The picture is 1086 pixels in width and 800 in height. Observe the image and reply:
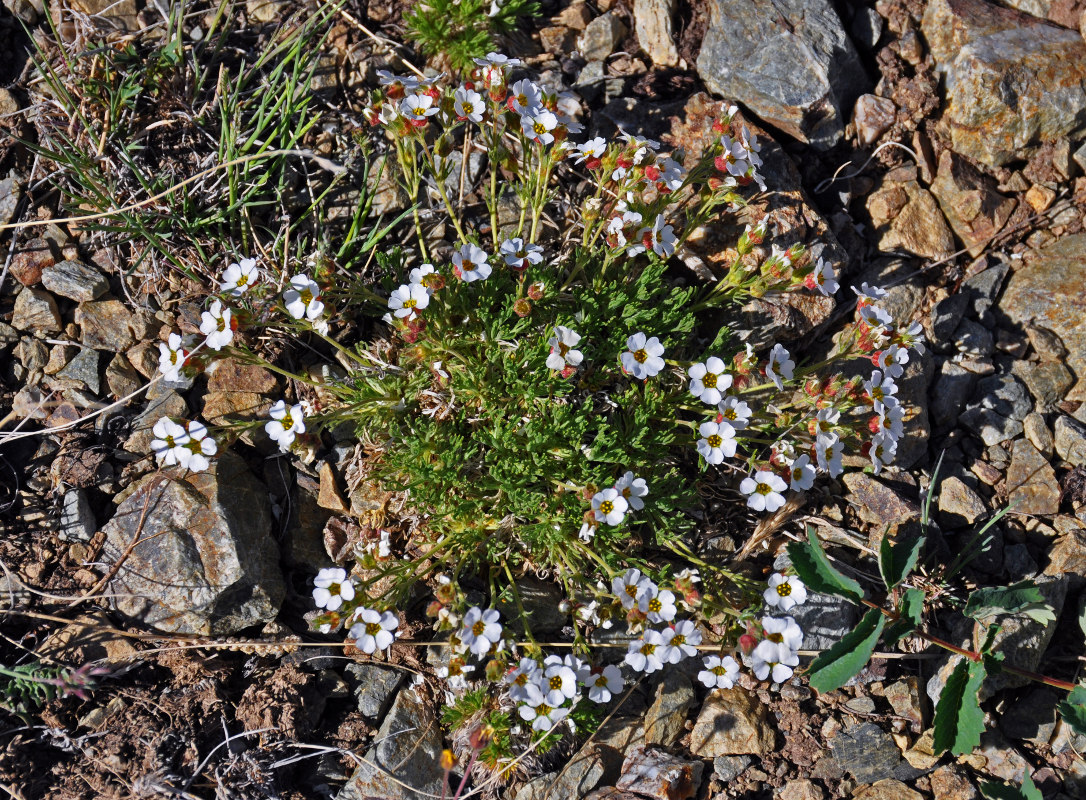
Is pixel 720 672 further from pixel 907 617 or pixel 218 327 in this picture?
pixel 218 327

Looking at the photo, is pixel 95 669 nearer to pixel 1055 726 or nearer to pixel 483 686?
pixel 483 686

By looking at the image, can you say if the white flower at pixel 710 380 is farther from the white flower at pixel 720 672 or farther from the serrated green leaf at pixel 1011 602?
the serrated green leaf at pixel 1011 602

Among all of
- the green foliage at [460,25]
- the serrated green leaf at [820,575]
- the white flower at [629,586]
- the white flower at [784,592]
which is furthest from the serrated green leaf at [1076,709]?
the green foliage at [460,25]

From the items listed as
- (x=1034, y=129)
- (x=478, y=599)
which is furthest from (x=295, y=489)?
(x=1034, y=129)

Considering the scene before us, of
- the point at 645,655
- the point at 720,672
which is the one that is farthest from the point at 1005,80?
the point at 645,655

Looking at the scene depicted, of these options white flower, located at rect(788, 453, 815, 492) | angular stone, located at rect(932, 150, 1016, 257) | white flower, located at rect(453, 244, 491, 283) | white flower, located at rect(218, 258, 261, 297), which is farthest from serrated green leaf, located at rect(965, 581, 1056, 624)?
white flower, located at rect(218, 258, 261, 297)

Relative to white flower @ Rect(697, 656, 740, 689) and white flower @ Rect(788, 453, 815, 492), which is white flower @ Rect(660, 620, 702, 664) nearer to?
white flower @ Rect(697, 656, 740, 689)
